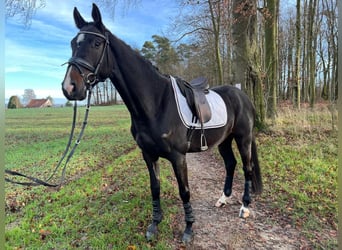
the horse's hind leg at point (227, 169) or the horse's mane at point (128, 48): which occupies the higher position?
the horse's mane at point (128, 48)

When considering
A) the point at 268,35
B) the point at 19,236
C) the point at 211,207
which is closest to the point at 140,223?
the point at 211,207

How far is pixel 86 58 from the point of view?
2062 mm

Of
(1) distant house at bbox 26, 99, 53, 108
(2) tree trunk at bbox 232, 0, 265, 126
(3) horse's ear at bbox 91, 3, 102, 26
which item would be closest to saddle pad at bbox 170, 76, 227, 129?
(3) horse's ear at bbox 91, 3, 102, 26

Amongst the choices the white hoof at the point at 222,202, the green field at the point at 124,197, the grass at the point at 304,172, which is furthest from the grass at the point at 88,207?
the grass at the point at 304,172

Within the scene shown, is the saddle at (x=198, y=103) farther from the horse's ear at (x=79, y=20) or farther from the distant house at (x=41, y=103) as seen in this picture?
the distant house at (x=41, y=103)

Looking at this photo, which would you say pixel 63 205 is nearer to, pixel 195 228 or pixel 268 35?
pixel 195 228

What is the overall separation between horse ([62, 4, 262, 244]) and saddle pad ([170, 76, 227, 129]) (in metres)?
0.05

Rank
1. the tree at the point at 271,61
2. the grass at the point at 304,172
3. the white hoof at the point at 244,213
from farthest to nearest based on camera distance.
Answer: the tree at the point at 271,61, the white hoof at the point at 244,213, the grass at the point at 304,172

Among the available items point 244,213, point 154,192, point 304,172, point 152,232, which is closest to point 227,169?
point 244,213

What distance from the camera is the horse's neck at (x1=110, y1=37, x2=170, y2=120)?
7.83ft

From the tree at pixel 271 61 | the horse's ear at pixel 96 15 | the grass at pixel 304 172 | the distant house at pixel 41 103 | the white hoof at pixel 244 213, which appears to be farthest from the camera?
the distant house at pixel 41 103

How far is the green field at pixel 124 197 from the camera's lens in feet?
9.37

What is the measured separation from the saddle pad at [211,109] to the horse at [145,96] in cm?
5

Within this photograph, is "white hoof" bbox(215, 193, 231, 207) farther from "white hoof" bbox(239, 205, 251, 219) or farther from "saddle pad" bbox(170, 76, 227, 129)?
"saddle pad" bbox(170, 76, 227, 129)
